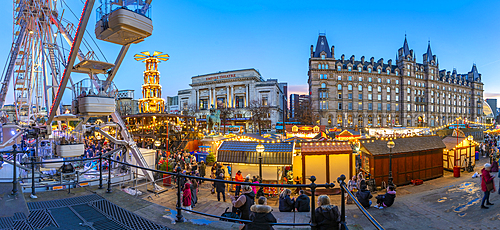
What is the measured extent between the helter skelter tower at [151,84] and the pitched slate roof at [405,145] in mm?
24948

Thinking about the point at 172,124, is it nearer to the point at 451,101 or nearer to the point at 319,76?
the point at 319,76

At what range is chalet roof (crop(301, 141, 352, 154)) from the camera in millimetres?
14979

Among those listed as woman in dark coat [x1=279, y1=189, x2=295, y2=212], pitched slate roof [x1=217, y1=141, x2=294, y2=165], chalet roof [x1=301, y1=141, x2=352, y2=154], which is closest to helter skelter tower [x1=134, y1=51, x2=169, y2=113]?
pitched slate roof [x1=217, y1=141, x2=294, y2=165]

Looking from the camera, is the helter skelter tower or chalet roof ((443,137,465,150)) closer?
chalet roof ((443,137,465,150))

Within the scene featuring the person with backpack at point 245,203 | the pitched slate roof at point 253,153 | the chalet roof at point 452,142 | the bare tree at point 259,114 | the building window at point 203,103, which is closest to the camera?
the person with backpack at point 245,203

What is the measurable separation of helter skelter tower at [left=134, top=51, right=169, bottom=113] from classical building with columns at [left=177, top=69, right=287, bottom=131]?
136ft

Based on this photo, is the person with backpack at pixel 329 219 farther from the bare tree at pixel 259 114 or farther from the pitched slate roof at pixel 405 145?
the bare tree at pixel 259 114

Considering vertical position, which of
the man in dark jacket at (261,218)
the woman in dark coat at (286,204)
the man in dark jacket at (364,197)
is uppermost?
the man in dark jacket at (261,218)

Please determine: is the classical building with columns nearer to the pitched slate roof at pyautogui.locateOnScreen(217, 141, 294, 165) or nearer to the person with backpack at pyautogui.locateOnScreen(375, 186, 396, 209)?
the pitched slate roof at pyautogui.locateOnScreen(217, 141, 294, 165)

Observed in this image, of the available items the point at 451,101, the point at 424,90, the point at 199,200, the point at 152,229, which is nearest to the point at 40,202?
the point at 152,229

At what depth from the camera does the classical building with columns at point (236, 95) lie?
250 feet

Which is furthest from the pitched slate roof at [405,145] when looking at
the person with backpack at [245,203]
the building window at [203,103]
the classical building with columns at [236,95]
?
the building window at [203,103]

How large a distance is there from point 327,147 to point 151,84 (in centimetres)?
2380

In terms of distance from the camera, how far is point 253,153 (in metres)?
15.3
